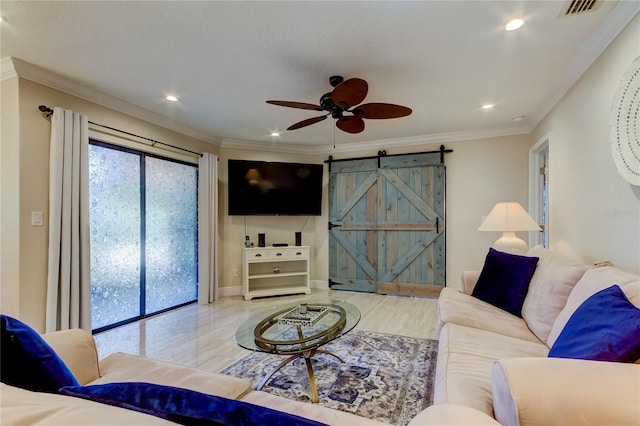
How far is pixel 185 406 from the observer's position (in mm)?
647

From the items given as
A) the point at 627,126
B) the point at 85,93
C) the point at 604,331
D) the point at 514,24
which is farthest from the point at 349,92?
the point at 85,93

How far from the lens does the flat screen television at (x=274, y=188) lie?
4.58m

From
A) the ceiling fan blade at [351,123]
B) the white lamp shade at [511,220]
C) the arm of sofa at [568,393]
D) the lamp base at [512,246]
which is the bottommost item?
the arm of sofa at [568,393]

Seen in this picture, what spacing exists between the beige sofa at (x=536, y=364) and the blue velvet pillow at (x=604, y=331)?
0.06 metres

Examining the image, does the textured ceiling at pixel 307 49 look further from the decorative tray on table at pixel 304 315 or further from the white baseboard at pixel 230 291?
the white baseboard at pixel 230 291

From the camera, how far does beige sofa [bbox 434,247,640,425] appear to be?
834 mm

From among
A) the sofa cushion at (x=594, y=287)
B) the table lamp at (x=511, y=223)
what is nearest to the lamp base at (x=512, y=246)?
the table lamp at (x=511, y=223)

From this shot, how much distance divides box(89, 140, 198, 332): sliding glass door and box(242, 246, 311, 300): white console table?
30.8 inches

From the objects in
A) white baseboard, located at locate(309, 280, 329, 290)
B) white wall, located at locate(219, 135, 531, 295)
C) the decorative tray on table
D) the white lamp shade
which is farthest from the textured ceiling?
white baseboard, located at locate(309, 280, 329, 290)

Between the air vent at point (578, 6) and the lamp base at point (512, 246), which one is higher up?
the air vent at point (578, 6)

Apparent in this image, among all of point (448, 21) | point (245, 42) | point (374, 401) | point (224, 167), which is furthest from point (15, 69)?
point (374, 401)

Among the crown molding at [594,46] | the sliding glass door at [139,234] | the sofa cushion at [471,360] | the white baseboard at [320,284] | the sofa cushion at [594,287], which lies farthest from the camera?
the white baseboard at [320,284]

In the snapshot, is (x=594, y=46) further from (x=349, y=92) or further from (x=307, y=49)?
(x=307, y=49)

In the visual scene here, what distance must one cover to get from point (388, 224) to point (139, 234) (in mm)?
3442
